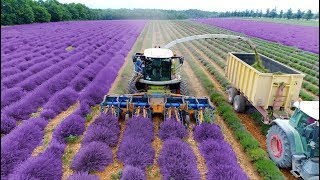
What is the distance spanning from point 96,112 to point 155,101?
7.80 feet

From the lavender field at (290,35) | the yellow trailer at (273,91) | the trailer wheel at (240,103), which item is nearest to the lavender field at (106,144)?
the trailer wheel at (240,103)

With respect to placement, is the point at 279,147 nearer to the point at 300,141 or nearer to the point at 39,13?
the point at 300,141

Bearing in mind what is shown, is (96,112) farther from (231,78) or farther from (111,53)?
(111,53)

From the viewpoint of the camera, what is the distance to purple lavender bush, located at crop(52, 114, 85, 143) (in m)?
7.86

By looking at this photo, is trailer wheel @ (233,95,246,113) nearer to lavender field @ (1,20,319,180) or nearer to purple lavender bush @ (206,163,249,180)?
lavender field @ (1,20,319,180)

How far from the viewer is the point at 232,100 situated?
37.0 feet

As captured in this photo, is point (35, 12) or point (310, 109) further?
point (35, 12)

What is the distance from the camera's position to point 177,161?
668 centimetres

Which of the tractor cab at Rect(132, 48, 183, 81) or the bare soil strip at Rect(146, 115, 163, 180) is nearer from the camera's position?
the bare soil strip at Rect(146, 115, 163, 180)

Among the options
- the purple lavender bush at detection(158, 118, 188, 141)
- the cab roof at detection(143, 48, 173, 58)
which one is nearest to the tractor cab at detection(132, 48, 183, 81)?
the cab roof at detection(143, 48, 173, 58)

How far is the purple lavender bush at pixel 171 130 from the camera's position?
8180mm

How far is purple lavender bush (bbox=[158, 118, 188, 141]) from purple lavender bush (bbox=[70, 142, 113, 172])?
5.90ft

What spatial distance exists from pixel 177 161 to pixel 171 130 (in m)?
1.70

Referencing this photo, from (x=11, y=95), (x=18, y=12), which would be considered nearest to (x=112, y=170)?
(x=11, y=95)
